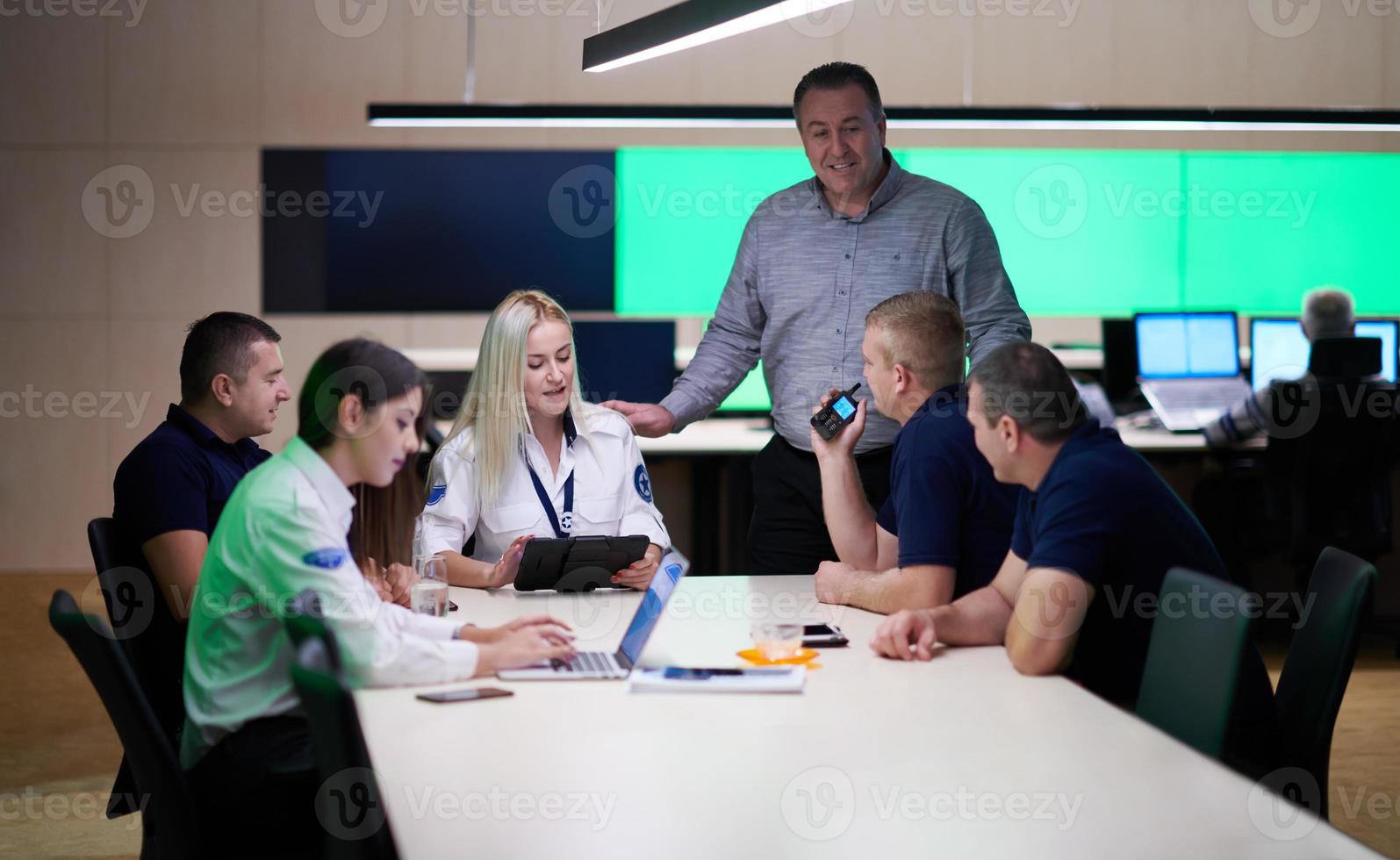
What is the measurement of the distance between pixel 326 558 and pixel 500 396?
3.78 feet

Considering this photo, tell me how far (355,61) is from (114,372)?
7.38 ft

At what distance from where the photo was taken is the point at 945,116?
5.75 meters

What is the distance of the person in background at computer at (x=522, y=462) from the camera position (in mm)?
2797

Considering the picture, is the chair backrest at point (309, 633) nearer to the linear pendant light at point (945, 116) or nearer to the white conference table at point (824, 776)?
the white conference table at point (824, 776)

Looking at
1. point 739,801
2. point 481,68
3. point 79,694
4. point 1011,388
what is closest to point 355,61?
point 481,68

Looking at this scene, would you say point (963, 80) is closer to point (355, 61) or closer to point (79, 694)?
point (355, 61)

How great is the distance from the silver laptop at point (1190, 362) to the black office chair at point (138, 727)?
481 centimetres

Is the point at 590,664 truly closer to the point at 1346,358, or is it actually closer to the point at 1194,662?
the point at 1194,662

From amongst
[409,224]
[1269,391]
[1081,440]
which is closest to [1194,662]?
[1081,440]

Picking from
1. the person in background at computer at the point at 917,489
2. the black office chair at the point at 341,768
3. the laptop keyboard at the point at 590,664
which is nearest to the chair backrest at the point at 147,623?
the laptop keyboard at the point at 590,664

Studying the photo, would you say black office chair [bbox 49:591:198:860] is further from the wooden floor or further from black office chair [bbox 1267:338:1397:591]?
black office chair [bbox 1267:338:1397:591]


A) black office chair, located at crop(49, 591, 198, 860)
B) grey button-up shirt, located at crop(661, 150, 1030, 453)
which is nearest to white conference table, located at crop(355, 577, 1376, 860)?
black office chair, located at crop(49, 591, 198, 860)

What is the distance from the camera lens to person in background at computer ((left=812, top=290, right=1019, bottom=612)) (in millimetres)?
2268

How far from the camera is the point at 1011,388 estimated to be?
6.84 feet
